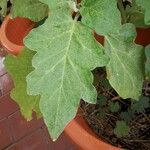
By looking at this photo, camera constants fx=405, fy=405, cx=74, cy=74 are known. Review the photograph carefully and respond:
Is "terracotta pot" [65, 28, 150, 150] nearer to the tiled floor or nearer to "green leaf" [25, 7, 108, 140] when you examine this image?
"green leaf" [25, 7, 108, 140]

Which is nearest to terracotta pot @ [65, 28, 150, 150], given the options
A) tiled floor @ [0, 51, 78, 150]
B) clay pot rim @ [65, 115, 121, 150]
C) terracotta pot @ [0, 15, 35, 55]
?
clay pot rim @ [65, 115, 121, 150]

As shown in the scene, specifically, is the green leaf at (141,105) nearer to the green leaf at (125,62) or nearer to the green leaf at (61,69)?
the green leaf at (125,62)

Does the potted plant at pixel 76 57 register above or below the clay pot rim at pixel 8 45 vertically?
above

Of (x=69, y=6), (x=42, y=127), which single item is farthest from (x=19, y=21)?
(x=42, y=127)

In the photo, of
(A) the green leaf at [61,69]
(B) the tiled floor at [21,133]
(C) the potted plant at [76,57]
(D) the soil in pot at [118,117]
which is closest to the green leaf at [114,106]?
(D) the soil in pot at [118,117]

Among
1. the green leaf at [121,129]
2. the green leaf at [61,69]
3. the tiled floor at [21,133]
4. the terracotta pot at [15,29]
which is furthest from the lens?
the tiled floor at [21,133]

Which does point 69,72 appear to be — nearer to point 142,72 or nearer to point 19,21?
point 142,72
